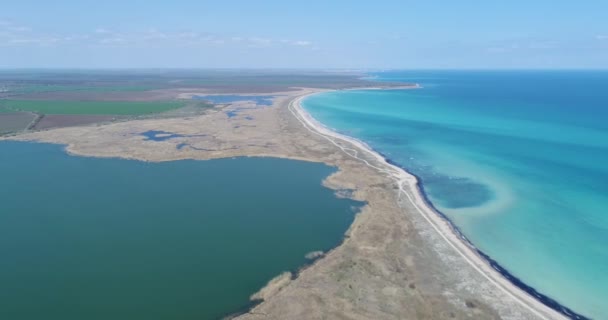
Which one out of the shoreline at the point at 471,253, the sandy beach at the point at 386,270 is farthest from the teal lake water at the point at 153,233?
the shoreline at the point at 471,253

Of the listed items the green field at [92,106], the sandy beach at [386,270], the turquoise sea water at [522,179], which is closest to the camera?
the sandy beach at [386,270]

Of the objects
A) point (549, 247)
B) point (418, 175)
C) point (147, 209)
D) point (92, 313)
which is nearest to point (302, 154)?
point (418, 175)

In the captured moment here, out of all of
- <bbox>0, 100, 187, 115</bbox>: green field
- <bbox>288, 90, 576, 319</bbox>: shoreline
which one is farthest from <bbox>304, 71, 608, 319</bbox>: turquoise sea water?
<bbox>0, 100, 187, 115</bbox>: green field

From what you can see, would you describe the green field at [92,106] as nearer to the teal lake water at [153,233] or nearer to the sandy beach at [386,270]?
the sandy beach at [386,270]

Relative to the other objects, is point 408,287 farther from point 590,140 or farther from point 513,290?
point 590,140

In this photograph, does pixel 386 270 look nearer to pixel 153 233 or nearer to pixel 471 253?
pixel 471 253

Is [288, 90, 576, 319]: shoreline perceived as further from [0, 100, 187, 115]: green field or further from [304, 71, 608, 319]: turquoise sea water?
[0, 100, 187, 115]: green field
